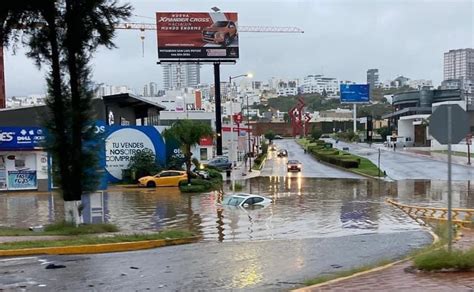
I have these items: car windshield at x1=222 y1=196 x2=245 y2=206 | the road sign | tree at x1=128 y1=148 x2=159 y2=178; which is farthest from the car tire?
the road sign

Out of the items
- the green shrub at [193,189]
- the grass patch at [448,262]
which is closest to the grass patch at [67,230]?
the grass patch at [448,262]

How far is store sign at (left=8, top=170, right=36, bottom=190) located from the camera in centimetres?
3941

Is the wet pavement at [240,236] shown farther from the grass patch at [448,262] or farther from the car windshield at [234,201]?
the grass patch at [448,262]

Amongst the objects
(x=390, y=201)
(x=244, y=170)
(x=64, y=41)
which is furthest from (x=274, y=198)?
(x=244, y=170)

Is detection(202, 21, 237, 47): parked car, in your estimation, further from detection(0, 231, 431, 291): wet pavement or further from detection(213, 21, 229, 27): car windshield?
detection(0, 231, 431, 291): wet pavement

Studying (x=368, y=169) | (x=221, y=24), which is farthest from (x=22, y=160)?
(x=368, y=169)

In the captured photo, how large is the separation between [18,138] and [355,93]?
73.9 meters

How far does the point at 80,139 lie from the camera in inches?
731

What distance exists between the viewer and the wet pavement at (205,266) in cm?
959

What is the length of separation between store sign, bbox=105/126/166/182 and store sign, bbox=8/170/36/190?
726 cm

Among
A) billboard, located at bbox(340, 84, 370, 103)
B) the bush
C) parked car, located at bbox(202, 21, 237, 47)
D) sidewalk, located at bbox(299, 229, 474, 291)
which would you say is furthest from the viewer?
billboard, located at bbox(340, 84, 370, 103)

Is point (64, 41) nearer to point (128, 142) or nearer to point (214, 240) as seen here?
point (214, 240)

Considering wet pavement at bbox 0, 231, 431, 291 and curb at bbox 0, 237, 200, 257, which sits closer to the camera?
wet pavement at bbox 0, 231, 431, 291

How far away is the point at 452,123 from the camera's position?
8969 millimetres
